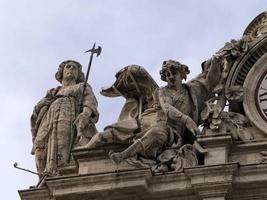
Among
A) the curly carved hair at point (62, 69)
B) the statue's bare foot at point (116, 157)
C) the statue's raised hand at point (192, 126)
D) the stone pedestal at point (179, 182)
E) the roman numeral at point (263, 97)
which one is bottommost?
the stone pedestal at point (179, 182)

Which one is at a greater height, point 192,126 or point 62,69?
point 62,69

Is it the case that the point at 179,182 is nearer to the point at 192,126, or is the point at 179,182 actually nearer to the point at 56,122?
the point at 192,126

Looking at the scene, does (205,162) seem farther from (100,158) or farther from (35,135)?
(35,135)

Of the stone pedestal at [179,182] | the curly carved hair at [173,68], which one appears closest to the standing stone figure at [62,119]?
the stone pedestal at [179,182]

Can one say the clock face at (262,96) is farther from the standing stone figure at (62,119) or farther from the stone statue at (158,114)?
the standing stone figure at (62,119)

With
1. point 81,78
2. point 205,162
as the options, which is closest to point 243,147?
point 205,162

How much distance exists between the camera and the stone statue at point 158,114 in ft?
61.0

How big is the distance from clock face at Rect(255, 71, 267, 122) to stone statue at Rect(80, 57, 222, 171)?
24.1 inches

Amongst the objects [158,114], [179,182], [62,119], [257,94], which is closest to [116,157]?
[179,182]

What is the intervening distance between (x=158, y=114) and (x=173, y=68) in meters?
0.74

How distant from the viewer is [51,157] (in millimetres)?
19281

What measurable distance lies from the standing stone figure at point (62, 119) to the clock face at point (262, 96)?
2400mm

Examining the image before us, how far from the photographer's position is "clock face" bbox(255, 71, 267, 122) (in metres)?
19.0

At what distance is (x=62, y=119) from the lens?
19734mm
